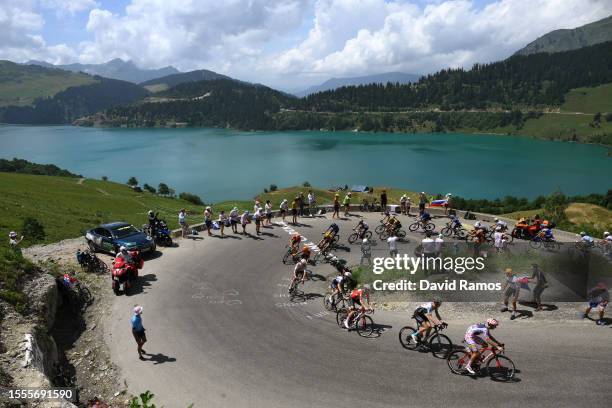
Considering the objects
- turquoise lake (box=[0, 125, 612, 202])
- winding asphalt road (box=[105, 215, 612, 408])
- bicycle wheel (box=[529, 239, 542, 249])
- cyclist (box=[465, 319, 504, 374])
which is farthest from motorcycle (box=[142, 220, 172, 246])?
turquoise lake (box=[0, 125, 612, 202])

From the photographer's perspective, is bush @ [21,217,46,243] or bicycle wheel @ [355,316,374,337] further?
bush @ [21,217,46,243]

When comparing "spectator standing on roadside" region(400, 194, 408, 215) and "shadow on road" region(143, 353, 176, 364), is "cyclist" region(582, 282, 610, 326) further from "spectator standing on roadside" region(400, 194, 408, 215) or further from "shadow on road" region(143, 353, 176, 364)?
"spectator standing on roadside" region(400, 194, 408, 215)

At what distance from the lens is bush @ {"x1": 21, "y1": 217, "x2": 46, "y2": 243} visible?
2698 cm

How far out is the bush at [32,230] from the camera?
1062 inches

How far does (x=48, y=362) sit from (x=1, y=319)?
2.30 m

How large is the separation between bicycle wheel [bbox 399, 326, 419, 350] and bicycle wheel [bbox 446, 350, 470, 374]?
139cm

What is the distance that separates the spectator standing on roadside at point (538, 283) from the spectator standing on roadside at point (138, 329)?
52.4 feet

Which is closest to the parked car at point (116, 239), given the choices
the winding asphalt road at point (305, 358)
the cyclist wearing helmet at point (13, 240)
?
the cyclist wearing helmet at point (13, 240)

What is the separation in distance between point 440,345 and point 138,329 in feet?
35.4

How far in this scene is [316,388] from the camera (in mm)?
13492

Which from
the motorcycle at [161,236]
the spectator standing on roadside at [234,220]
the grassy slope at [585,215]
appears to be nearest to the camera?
the motorcycle at [161,236]

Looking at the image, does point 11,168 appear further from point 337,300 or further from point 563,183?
point 563,183

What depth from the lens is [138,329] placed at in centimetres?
1495

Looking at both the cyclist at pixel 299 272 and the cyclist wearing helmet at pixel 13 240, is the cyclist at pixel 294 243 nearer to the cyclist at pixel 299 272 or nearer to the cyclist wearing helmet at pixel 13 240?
the cyclist at pixel 299 272
